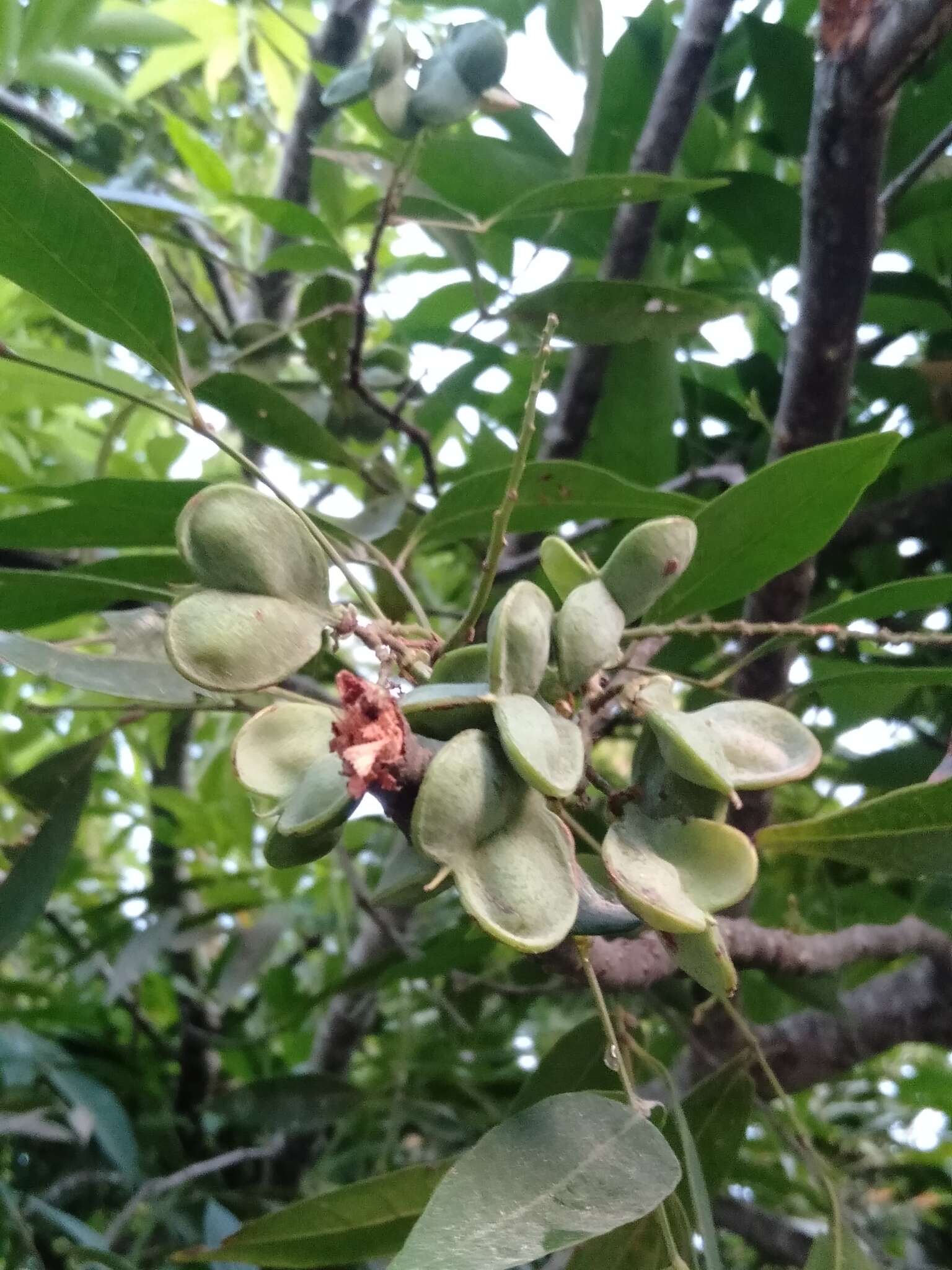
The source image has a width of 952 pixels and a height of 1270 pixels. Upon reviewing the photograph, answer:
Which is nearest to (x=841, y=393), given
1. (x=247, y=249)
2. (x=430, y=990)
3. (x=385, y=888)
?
(x=385, y=888)

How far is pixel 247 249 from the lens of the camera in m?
0.85

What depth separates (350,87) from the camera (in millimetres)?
425

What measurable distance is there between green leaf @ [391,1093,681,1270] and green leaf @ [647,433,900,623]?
0.19 m

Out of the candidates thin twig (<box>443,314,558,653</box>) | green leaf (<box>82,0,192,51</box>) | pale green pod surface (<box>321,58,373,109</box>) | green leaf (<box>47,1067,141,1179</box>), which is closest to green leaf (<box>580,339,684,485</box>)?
pale green pod surface (<box>321,58,373,109</box>)

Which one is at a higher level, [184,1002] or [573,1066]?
[573,1066]

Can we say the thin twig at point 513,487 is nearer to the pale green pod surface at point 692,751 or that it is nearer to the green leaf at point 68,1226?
the pale green pod surface at point 692,751

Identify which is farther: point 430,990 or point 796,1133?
point 430,990

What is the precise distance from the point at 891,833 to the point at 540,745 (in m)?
0.15

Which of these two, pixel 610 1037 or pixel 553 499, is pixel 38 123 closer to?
pixel 553 499

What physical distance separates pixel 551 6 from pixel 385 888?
23.0 inches

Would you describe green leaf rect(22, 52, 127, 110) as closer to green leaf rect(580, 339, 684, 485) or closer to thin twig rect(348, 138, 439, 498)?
thin twig rect(348, 138, 439, 498)

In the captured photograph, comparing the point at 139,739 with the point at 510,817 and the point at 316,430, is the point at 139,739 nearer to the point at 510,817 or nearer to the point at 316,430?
the point at 316,430

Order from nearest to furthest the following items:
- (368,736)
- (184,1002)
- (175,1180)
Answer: (368,736) < (175,1180) < (184,1002)

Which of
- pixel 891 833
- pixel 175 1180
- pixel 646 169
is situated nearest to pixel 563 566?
pixel 891 833
